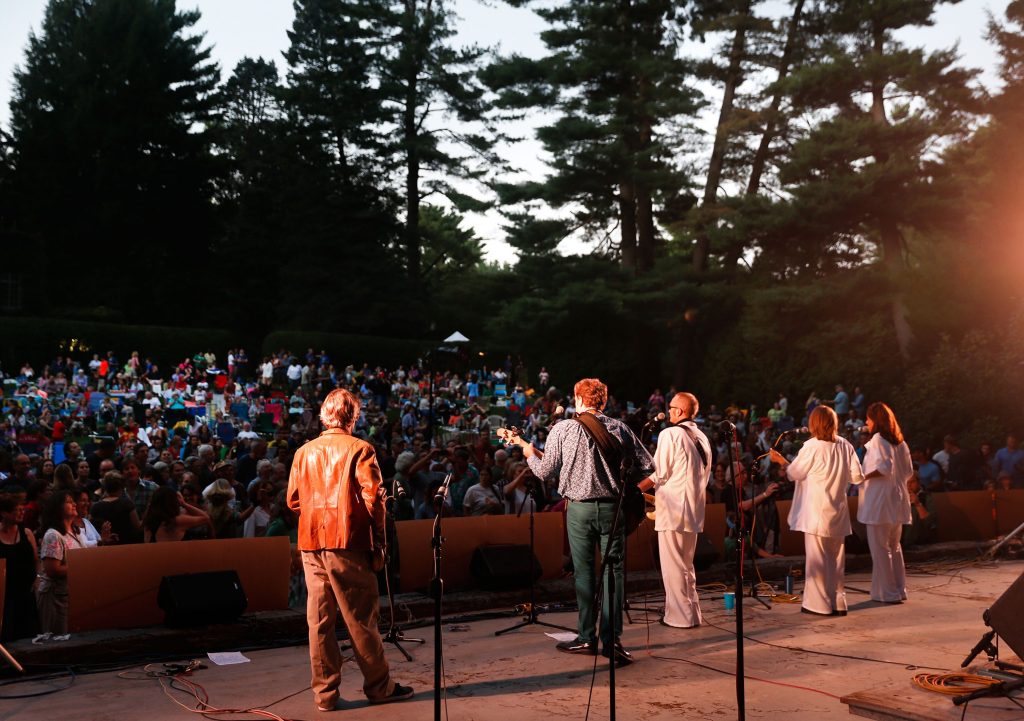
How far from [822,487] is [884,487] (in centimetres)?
99

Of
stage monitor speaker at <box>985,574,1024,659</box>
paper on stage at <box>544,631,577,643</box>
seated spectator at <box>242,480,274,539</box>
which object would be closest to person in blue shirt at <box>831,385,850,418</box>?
seated spectator at <box>242,480,274,539</box>

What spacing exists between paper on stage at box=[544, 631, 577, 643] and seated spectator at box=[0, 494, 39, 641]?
3644 millimetres

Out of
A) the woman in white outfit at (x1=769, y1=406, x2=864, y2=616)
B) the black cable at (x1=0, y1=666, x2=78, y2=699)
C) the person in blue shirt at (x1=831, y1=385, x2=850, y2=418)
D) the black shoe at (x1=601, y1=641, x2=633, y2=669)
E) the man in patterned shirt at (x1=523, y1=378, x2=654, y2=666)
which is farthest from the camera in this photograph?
the person in blue shirt at (x1=831, y1=385, x2=850, y2=418)

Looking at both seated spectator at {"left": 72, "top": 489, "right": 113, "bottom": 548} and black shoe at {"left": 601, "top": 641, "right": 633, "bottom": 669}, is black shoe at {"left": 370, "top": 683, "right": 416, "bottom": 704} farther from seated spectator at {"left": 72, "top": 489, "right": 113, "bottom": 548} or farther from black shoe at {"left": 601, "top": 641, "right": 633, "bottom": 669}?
seated spectator at {"left": 72, "top": 489, "right": 113, "bottom": 548}

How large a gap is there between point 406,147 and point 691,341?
21.2 m

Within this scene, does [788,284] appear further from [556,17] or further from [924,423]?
[556,17]

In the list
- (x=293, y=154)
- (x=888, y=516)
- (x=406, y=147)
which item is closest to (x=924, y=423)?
(x=888, y=516)

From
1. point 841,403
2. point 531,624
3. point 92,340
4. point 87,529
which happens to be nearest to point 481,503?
point 531,624

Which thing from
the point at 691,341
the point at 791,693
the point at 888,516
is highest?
the point at 691,341

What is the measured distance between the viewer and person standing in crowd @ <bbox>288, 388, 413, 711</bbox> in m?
5.68

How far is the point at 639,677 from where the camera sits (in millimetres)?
6449

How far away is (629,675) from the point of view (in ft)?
21.3

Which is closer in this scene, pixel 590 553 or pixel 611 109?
pixel 590 553

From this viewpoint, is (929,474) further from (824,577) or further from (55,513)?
(55,513)
